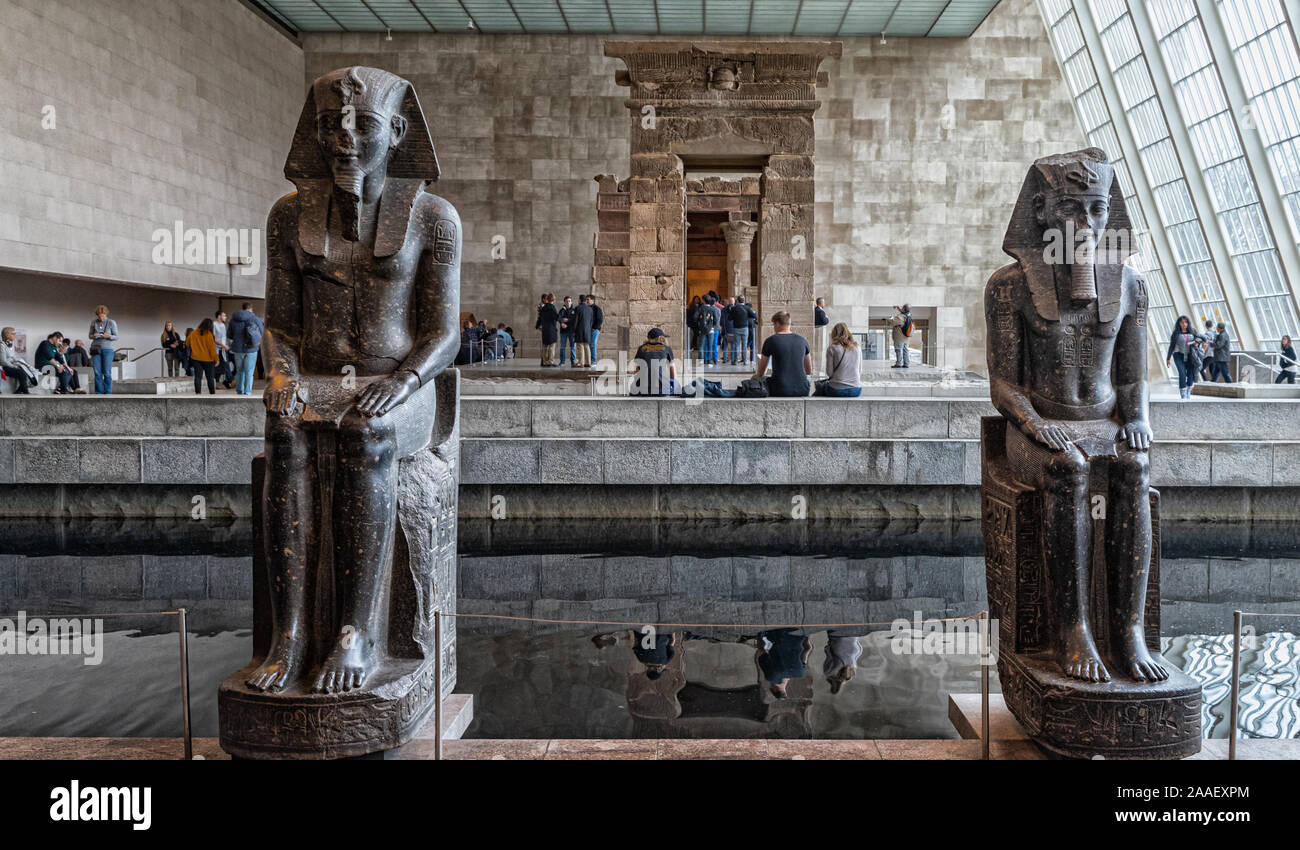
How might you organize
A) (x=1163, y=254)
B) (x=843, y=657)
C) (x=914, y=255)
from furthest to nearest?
(x=914, y=255)
(x=1163, y=254)
(x=843, y=657)

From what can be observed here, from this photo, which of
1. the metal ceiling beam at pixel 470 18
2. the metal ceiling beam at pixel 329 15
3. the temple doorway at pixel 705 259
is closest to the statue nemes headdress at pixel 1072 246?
the metal ceiling beam at pixel 470 18

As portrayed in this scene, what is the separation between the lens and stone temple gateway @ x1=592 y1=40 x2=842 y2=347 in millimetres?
15336

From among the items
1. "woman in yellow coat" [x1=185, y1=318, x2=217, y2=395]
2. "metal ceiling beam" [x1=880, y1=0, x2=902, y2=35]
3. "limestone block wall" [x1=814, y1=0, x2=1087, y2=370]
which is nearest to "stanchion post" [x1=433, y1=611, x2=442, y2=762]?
"woman in yellow coat" [x1=185, y1=318, x2=217, y2=395]

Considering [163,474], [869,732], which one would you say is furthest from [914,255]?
[869,732]

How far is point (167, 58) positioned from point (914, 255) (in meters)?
20.3

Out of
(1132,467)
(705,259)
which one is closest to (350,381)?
(1132,467)

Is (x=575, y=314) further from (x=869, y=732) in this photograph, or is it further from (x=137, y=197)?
(x=869, y=732)

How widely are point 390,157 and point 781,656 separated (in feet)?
9.90

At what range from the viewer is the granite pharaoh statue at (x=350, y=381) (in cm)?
334

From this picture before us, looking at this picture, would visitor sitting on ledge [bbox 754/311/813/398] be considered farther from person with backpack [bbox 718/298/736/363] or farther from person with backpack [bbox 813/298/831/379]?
person with backpack [bbox 718/298/736/363]

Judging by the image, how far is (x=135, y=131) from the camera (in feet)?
68.4

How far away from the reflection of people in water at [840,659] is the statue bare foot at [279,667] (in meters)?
2.36

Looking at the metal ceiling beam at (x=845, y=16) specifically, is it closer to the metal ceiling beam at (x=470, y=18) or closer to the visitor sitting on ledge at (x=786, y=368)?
the metal ceiling beam at (x=470, y=18)

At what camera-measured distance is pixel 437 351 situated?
3.70m
